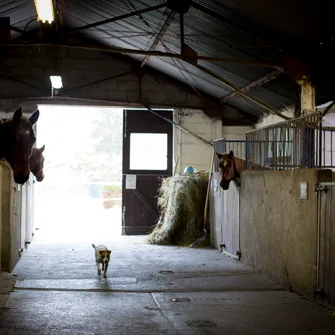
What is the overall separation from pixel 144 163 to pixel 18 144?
796cm

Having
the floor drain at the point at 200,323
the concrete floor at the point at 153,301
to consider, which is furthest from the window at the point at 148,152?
the floor drain at the point at 200,323

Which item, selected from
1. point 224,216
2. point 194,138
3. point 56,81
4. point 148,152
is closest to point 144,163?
point 148,152

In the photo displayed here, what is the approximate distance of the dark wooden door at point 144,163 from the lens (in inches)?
501

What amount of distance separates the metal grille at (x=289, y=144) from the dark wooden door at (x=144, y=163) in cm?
480

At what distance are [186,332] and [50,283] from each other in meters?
2.60

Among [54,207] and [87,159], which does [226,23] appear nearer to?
[54,207]

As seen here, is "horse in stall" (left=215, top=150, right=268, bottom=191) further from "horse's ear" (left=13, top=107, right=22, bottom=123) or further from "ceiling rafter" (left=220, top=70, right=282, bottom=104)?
"horse's ear" (left=13, top=107, right=22, bottom=123)

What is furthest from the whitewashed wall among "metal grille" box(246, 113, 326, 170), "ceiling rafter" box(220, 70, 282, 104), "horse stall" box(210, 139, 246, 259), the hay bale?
"metal grille" box(246, 113, 326, 170)

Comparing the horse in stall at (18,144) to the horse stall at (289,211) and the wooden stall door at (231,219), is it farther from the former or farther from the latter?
the wooden stall door at (231,219)

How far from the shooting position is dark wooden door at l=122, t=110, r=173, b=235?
1273cm

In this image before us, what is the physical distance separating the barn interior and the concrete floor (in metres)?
0.03

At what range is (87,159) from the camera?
31.9m

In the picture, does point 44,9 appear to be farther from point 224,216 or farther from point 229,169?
point 224,216

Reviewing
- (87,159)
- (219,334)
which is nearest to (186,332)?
(219,334)
